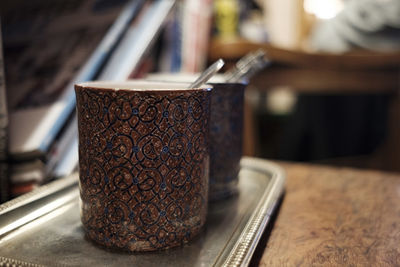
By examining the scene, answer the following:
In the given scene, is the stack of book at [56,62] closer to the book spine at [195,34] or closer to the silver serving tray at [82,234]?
the silver serving tray at [82,234]

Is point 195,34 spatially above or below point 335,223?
above

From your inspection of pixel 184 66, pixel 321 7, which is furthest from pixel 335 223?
pixel 321 7

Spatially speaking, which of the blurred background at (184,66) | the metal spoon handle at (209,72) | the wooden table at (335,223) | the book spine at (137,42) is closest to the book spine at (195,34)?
the blurred background at (184,66)

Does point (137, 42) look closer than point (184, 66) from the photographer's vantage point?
Yes

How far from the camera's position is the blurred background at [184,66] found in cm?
51

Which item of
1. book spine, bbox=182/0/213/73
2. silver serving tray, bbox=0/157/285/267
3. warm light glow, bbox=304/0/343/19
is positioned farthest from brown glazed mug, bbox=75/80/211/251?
warm light glow, bbox=304/0/343/19

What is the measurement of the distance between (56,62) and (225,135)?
30 centimetres

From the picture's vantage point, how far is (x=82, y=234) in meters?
0.35

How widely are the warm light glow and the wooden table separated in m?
1.79

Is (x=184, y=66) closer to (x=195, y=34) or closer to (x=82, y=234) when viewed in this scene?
(x=195, y=34)

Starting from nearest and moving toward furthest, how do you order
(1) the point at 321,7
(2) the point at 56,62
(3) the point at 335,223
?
(3) the point at 335,223, (2) the point at 56,62, (1) the point at 321,7

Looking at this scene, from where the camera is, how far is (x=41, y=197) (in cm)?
40

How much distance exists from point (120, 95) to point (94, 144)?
0.05 meters

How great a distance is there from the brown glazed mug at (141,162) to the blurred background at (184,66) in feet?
0.56
